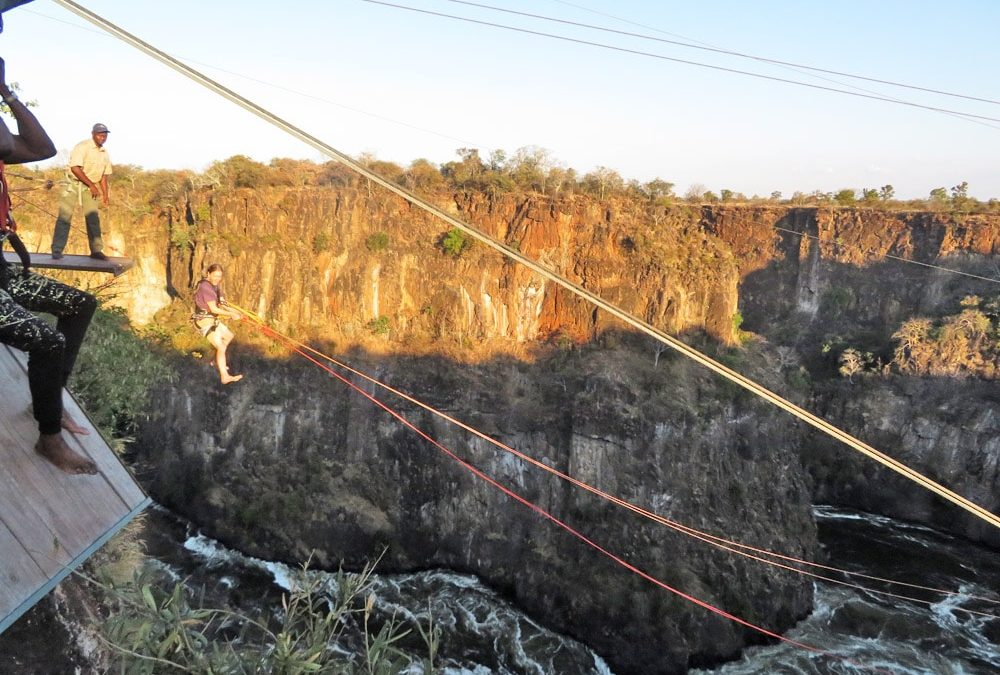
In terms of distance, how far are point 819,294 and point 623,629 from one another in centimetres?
2484

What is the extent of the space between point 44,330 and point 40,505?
981 mm

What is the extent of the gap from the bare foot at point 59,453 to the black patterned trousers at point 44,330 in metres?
0.05

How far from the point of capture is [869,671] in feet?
53.0

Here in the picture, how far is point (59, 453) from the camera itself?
333 centimetres

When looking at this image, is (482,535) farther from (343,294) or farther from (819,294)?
(819,294)

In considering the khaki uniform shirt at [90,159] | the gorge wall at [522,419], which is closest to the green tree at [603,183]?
the gorge wall at [522,419]

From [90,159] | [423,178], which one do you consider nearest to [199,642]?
[90,159]

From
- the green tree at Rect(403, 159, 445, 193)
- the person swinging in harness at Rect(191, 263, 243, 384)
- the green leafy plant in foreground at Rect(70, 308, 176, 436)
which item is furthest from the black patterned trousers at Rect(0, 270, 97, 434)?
the green tree at Rect(403, 159, 445, 193)

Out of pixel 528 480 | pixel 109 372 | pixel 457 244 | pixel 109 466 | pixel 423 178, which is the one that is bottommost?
pixel 528 480

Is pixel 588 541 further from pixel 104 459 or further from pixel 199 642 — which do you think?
pixel 104 459

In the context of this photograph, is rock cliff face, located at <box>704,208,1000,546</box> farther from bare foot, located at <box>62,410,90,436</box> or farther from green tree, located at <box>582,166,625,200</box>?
bare foot, located at <box>62,410,90,436</box>

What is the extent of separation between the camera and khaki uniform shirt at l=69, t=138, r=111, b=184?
6211 mm

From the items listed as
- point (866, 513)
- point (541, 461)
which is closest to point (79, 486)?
point (541, 461)

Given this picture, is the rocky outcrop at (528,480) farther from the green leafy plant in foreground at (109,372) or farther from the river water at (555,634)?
the green leafy plant in foreground at (109,372)
